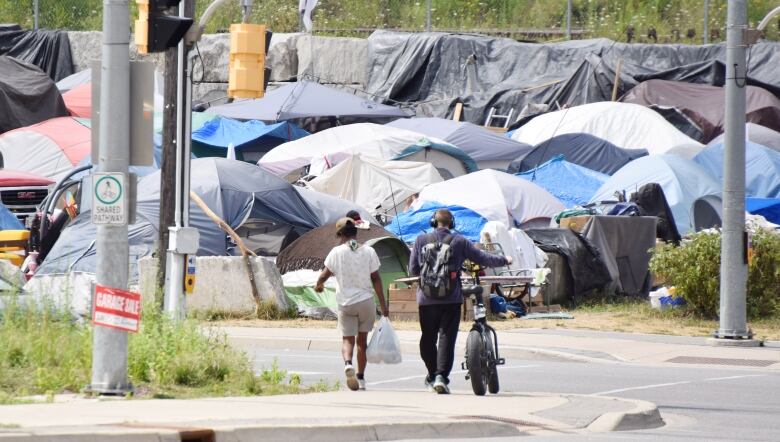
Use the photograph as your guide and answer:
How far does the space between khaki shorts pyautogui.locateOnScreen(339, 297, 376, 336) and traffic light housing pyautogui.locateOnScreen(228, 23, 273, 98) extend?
390 cm

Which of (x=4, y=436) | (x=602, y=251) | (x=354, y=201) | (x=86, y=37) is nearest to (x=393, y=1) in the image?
(x=86, y=37)

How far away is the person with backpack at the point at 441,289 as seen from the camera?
13328mm

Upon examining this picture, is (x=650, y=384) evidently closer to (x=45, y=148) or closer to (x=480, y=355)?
(x=480, y=355)

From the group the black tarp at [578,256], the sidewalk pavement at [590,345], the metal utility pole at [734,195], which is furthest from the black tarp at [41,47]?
the metal utility pole at [734,195]

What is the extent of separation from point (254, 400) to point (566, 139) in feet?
82.1

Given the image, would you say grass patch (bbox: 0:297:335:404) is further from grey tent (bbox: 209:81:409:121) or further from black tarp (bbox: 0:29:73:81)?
black tarp (bbox: 0:29:73:81)

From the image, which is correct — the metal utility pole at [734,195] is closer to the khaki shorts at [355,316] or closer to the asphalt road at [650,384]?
the asphalt road at [650,384]

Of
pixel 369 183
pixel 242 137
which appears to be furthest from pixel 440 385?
pixel 242 137

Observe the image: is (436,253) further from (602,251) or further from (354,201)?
(354,201)

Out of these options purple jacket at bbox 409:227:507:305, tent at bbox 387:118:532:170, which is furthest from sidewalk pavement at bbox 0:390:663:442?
tent at bbox 387:118:532:170

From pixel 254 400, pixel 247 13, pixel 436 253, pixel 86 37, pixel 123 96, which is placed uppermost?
pixel 86 37

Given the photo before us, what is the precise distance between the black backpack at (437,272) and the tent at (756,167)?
21.1m

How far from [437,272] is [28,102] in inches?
1151

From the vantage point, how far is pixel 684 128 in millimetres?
39312
